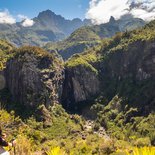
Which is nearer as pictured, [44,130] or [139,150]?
[139,150]

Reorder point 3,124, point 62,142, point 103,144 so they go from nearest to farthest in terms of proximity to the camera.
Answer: point 3,124
point 103,144
point 62,142

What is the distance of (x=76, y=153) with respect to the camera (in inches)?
5167

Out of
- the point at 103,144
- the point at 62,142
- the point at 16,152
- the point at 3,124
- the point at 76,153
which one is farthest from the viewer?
the point at 62,142

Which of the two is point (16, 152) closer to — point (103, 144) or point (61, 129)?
point (103, 144)

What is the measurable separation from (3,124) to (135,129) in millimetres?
171250

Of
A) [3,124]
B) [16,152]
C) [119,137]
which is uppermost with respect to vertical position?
[3,124]

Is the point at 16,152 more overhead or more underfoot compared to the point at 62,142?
more overhead

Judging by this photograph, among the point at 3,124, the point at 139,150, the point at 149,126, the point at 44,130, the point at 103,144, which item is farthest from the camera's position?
the point at 44,130

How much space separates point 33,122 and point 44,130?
6459 mm

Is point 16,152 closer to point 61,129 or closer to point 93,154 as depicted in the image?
point 93,154

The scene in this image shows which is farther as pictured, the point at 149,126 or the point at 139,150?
the point at 149,126

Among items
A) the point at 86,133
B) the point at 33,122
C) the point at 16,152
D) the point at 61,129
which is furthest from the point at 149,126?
the point at 16,152

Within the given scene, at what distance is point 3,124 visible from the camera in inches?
939


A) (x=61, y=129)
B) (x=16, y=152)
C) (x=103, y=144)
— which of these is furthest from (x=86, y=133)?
(x=16, y=152)
